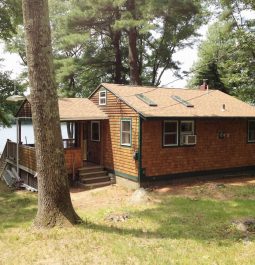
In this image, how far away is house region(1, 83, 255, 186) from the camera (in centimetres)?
1474

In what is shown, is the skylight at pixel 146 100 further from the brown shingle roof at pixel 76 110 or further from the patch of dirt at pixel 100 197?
the patch of dirt at pixel 100 197

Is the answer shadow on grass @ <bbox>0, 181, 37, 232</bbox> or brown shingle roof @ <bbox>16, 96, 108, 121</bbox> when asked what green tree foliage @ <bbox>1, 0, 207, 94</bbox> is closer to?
brown shingle roof @ <bbox>16, 96, 108, 121</bbox>

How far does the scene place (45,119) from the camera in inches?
315

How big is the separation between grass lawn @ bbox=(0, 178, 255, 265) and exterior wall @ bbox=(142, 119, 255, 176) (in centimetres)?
220

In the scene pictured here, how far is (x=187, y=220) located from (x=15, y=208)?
6612 mm

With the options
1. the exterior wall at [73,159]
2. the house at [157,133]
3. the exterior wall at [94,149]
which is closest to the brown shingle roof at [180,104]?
the house at [157,133]

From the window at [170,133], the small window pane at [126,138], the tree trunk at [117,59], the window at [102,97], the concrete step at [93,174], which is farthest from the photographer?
the tree trunk at [117,59]

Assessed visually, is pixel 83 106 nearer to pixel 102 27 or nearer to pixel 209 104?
pixel 209 104

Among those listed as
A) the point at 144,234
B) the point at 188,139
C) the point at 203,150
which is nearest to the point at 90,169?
the point at 188,139

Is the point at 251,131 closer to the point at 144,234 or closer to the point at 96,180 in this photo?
the point at 96,180

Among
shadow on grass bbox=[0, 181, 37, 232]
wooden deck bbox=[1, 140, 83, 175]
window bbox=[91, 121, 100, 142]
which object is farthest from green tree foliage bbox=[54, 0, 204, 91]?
shadow on grass bbox=[0, 181, 37, 232]

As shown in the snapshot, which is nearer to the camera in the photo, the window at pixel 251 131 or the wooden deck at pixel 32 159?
the wooden deck at pixel 32 159

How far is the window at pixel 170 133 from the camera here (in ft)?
50.0

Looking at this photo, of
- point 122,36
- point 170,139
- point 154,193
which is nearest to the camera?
point 154,193
